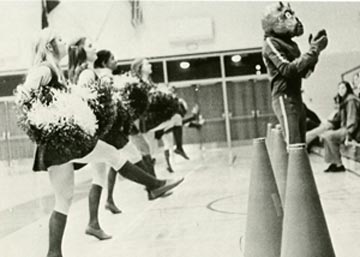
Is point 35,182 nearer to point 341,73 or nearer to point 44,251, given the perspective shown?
point 44,251

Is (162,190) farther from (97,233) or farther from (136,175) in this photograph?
(97,233)

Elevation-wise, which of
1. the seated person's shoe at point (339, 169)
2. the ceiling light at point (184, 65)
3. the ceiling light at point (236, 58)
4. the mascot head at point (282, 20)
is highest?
the ceiling light at point (236, 58)

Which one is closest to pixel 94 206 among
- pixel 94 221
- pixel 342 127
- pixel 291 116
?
pixel 94 221

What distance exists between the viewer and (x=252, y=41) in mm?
5707

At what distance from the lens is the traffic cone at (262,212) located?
2236 mm


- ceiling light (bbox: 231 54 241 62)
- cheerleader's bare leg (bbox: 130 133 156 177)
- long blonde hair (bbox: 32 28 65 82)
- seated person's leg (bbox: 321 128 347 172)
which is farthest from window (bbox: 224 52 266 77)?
long blonde hair (bbox: 32 28 65 82)

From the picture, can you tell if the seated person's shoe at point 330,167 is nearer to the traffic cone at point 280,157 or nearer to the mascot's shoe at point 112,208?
the mascot's shoe at point 112,208

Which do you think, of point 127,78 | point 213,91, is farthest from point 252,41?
point 213,91

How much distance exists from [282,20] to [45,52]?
1.17m

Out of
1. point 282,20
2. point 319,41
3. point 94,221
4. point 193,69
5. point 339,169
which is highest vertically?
point 193,69

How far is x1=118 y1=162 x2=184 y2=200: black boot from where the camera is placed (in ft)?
9.75

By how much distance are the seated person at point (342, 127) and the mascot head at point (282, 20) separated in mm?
1982

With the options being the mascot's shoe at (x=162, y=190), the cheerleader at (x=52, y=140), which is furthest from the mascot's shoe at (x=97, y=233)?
the cheerleader at (x=52, y=140)

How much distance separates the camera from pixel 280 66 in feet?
Answer: 9.47
